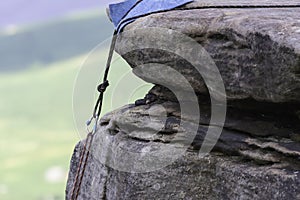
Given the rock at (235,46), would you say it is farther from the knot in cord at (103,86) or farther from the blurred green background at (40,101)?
the blurred green background at (40,101)

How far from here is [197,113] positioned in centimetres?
504

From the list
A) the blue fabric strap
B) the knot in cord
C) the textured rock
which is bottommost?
the textured rock

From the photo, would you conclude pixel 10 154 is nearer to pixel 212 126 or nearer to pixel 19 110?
pixel 19 110

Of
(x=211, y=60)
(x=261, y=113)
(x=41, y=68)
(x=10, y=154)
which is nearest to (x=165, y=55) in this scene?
(x=211, y=60)

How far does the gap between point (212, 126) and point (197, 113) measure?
0.61 feet

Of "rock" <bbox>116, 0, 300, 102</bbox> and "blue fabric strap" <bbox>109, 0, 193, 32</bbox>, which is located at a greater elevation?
"blue fabric strap" <bbox>109, 0, 193, 32</bbox>

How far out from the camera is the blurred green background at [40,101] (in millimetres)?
45781

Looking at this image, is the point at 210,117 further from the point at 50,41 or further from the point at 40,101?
the point at 50,41

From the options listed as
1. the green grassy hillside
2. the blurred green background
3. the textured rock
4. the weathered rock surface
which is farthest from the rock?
the green grassy hillside

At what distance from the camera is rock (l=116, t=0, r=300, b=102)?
13.9 ft

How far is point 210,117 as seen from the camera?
16.3 ft

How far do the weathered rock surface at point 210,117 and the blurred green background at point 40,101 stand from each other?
24.8m

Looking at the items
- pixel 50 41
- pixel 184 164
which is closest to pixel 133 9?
pixel 184 164

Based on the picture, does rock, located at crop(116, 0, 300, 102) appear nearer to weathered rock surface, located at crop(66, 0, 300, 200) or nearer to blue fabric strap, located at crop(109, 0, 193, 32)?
weathered rock surface, located at crop(66, 0, 300, 200)
